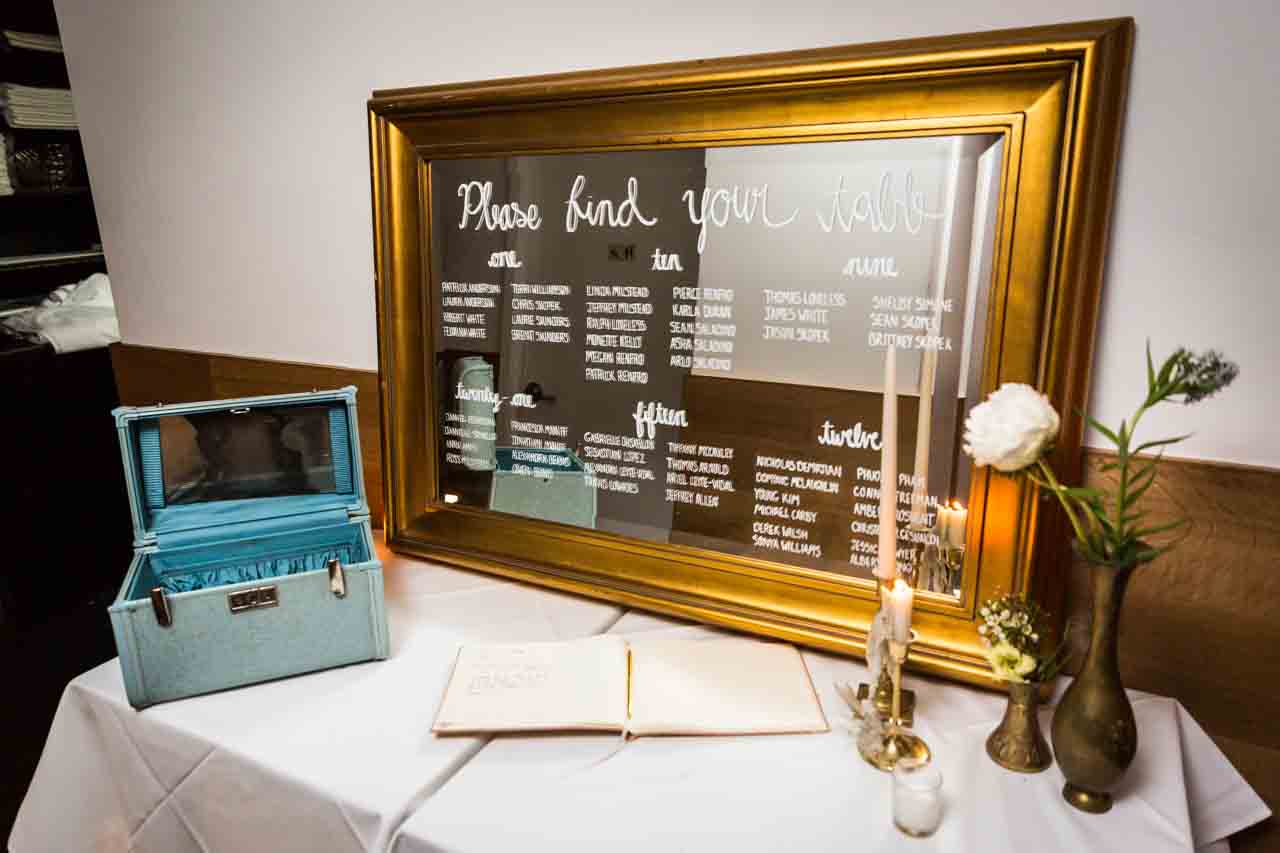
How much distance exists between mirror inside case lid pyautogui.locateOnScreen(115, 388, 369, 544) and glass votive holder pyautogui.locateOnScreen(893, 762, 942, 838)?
931mm

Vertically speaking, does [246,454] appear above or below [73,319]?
below

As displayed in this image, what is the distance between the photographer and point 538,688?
3.51 feet

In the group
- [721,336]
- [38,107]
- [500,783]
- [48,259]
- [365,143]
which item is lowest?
[500,783]

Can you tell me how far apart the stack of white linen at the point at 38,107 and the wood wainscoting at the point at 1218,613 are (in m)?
3.16

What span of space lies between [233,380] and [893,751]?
5.09ft

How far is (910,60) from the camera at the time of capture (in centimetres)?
98

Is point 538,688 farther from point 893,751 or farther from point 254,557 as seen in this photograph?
point 254,557

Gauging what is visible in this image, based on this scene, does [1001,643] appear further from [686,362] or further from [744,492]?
[686,362]

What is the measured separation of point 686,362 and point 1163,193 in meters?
0.65

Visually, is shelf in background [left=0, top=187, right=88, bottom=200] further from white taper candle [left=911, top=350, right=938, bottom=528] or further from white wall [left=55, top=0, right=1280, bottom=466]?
white taper candle [left=911, top=350, right=938, bottom=528]

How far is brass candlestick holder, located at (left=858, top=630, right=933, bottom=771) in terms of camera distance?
938 mm

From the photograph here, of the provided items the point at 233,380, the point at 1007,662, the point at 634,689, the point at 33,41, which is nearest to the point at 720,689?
the point at 634,689

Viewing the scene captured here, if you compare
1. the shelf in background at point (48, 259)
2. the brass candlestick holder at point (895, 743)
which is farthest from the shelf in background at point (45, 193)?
the brass candlestick holder at point (895, 743)

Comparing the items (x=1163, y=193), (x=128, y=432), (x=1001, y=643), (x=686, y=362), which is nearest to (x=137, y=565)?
(x=128, y=432)
